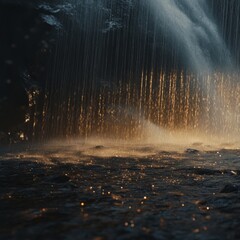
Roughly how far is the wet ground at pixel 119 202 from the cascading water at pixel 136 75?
13.7m

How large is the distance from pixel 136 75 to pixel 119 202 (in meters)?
20.3

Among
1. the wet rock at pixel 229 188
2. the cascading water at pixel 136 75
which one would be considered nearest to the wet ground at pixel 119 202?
the wet rock at pixel 229 188

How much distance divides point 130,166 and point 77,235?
6.63 meters

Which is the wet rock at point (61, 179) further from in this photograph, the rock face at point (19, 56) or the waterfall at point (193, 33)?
the waterfall at point (193, 33)

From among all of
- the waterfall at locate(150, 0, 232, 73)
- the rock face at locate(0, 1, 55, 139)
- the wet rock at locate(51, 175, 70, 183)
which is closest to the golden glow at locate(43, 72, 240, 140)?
the waterfall at locate(150, 0, 232, 73)

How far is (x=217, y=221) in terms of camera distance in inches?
234

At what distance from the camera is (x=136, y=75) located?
2677cm

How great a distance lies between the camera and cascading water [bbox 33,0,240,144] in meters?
25.3

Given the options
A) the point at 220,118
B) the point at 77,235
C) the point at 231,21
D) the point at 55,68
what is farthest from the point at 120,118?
the point at 77,235

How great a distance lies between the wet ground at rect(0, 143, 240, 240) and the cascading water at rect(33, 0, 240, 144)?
13.7 meters

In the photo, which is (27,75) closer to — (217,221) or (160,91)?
(160,91)

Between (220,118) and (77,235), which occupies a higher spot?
(220,118)

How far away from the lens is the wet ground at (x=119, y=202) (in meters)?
5.46

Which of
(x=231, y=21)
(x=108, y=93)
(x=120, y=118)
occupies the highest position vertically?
(x=231, y=21)
